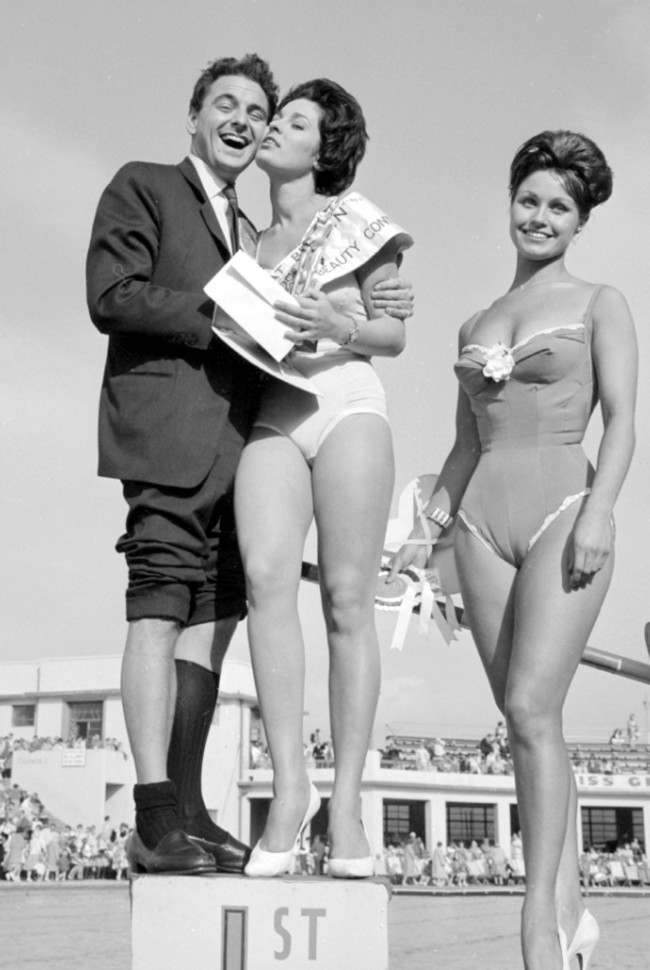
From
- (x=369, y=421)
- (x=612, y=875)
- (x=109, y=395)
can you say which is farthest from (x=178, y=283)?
(x=612, y=875)

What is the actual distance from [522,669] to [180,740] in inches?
36.4

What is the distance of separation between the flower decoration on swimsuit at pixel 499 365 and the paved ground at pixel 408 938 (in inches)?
56.6

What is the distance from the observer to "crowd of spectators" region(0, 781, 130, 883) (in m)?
22.5

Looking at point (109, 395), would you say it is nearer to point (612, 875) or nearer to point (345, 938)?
point (345, 938)

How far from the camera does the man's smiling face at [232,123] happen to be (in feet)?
10.9

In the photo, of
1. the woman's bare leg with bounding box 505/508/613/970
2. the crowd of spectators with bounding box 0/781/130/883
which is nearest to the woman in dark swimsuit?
the woman's bare leg with bounding box 505/508/613/970

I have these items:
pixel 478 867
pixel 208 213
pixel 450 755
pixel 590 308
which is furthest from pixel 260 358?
pixel 450 755

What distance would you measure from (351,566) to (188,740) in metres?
0.64

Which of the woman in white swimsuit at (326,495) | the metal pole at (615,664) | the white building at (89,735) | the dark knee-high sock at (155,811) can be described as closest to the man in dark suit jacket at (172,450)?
the dark knee-high sock at (155,811)

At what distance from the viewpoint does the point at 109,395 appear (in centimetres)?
313

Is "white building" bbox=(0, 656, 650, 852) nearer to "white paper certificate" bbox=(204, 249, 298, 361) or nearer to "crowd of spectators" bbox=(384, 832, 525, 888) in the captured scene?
"crowd of spectators" bbox=(384, 832, 525, 888)

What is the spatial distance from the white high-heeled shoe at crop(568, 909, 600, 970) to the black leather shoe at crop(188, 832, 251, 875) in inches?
31.4

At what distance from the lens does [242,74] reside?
11.0ft

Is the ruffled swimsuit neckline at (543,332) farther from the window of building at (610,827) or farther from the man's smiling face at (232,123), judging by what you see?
the window of building at (610,827)
